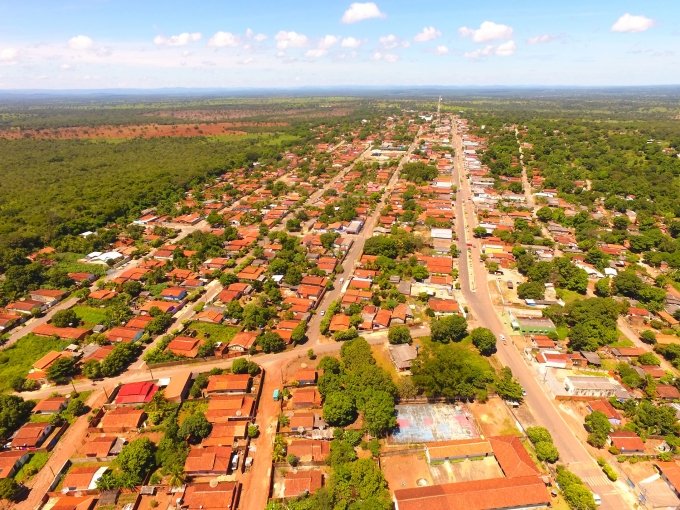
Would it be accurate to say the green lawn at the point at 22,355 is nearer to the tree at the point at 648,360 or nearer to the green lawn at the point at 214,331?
the green lawn at the point at 214,331

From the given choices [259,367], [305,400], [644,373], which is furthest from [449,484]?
[644,373]

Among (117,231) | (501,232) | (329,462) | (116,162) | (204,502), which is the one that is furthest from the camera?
(116,162)

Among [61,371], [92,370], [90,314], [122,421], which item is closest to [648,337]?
[122,421]

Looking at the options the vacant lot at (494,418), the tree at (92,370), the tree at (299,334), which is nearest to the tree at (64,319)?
the tree at (92,370)

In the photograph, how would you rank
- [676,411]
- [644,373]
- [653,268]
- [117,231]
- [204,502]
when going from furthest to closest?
1. [117,231]
2. [653,268]
3. [644,373]
4. [676,411]
5. [204,502]

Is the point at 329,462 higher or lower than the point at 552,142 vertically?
lower

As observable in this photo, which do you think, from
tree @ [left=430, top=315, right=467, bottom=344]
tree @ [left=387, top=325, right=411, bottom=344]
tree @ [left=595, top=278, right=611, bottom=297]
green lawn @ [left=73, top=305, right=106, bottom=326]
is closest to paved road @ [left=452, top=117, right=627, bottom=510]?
tree @ [left=430, top=315, right=467, bottom=344]

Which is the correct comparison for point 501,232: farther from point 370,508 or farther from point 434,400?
point 370,508
